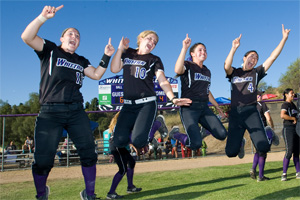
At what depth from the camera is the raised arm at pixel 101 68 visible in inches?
158

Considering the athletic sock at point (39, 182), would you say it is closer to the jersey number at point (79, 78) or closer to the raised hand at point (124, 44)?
the jersey number at point (79, 78)

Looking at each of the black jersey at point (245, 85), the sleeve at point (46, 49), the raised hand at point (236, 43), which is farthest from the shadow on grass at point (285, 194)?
the sleeve at point (46, 49)

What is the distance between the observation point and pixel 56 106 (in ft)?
11.6

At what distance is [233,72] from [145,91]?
2134mm

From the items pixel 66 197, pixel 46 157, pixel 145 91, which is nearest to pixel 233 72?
pixel 145 91

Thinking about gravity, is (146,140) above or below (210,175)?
above

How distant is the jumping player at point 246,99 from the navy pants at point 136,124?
1.77 metres

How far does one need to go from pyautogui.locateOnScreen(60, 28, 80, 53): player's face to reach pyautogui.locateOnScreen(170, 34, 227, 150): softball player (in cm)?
171

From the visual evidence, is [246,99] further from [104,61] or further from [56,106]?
[56,106]

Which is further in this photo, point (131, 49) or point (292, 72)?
point (292, 72)

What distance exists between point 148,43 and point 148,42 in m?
0.02

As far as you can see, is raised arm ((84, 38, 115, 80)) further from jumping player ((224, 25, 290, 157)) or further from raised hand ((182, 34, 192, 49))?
jumping player ((224, 25, 290, 157))

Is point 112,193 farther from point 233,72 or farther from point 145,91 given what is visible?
point 233,72

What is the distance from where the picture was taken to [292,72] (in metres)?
48.2
